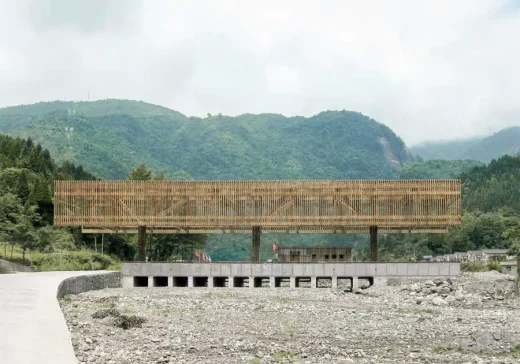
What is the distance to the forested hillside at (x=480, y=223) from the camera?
10275 centimetres

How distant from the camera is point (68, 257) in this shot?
5525 cm

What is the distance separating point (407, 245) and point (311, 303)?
82885 millimetres

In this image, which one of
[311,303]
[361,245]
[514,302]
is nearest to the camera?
[311,303]

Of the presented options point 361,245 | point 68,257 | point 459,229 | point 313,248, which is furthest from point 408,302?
point 361,245

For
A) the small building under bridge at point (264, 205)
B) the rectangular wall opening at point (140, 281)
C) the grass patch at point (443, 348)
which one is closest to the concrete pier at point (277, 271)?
the rectangular wall opening at point (140, 281)

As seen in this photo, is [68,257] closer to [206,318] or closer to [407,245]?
[206,318]

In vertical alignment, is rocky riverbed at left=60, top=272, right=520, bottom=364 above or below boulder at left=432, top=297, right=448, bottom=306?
above

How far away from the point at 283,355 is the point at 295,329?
4.76 m

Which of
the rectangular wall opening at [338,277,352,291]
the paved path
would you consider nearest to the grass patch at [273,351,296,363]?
the paved path

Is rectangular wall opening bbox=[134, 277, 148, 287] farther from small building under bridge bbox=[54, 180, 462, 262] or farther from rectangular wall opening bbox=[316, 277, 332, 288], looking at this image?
rectangular wall opening bbox=[316, 277, 332, 288]

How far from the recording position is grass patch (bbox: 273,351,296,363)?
54.0 ft

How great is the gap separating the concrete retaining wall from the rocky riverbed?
78 cm

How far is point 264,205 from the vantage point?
1797 inches

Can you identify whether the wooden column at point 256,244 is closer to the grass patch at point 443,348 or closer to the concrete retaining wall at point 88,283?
the concrete retaining wall at point 88,283
